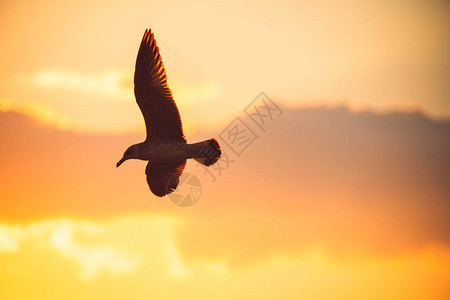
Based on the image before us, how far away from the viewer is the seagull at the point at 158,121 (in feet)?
57.2

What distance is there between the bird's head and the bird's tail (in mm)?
1716

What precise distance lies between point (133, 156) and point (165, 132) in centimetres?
115

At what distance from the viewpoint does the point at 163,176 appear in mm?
19422

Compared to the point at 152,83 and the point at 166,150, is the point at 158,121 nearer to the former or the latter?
the point at 166,150

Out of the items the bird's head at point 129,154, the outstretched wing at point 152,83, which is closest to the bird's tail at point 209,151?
the outstretched wing at point 152,83

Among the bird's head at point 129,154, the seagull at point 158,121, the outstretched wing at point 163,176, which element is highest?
the seagull at point 158,121

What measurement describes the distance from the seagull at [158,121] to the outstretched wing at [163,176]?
0.76 meters

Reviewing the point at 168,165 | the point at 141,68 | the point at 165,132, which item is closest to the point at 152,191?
the point at 168,165

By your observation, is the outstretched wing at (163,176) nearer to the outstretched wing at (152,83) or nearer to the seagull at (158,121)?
the seagull at (158,121)

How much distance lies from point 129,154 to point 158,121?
4.22 feet

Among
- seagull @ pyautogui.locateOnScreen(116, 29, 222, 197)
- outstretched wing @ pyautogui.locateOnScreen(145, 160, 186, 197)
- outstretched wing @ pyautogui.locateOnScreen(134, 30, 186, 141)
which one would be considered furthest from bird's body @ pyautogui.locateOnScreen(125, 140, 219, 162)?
outstretched wing @ pyautogui.locateOnScreen(145, 160, 186, 197)

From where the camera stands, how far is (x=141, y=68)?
17438 mm

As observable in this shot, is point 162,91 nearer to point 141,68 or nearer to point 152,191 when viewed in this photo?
point 141,68

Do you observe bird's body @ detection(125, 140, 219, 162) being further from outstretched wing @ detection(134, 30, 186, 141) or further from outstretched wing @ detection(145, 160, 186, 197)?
outstretched wing @ detection(145, 160, 186, 197)
